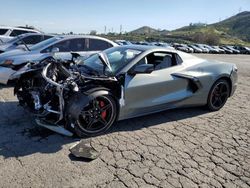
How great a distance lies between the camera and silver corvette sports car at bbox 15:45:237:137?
13.3ft

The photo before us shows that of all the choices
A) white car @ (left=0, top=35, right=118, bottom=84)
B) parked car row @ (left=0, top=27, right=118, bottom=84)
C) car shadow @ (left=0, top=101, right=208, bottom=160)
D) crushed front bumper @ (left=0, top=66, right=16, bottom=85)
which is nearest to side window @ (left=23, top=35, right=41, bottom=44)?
parked car row @ (left=0, top=27, right=118, bottom=84)

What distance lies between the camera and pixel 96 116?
4.24m

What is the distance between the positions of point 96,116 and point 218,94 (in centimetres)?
310

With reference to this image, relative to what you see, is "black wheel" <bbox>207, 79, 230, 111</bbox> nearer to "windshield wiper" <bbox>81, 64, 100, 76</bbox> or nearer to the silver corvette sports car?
the silver corvette sports car

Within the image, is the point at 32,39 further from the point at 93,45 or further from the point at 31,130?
the point at 31,130

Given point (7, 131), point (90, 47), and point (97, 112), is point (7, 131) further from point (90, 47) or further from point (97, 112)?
point (90, 47)

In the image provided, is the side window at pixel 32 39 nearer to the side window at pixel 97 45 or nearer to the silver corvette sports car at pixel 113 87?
the side window at pixel 97 45

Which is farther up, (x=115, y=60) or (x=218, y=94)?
(x=115, y=60)

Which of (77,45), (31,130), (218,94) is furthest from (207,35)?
(31,130)

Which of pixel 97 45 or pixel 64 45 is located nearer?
pixel 64 45

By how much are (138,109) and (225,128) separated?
1.72 m

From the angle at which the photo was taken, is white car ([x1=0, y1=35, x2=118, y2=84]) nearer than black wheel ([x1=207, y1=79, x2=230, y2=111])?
No

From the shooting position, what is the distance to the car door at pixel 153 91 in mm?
4555

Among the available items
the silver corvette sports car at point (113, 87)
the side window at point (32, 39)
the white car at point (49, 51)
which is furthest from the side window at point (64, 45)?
the side window at point (32, 39)
